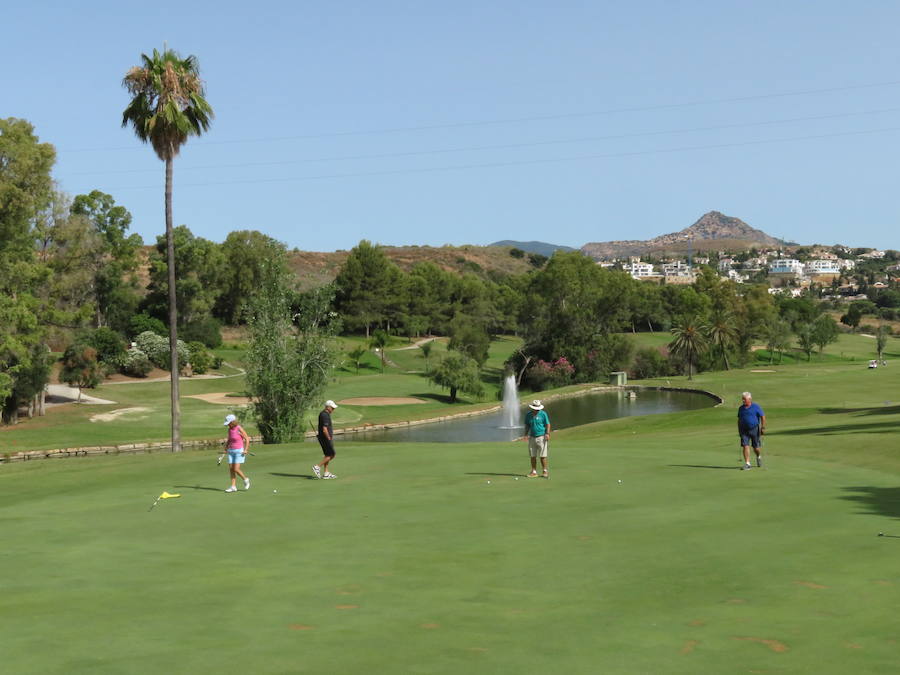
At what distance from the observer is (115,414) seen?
7269 centimetres

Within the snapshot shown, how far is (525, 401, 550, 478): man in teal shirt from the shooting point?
24.0m

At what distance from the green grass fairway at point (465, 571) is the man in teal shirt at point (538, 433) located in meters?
0.77

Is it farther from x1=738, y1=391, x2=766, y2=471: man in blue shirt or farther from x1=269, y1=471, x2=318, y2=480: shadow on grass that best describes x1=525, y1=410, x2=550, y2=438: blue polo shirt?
x1=269, y1=471, x2=318, y2=480: shadow on grass

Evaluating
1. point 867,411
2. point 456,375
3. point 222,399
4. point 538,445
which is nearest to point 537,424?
point 538,445

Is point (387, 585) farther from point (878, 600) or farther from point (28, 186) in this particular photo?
point (28, 186)

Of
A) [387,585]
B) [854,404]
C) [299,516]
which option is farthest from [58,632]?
[854,404]

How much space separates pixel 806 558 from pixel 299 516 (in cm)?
1003

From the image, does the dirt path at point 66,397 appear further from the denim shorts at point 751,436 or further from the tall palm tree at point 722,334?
the tall palm tree at point 722,334

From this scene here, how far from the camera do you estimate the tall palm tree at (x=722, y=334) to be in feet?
443

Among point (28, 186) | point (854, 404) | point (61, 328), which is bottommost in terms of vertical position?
point (854, 404)

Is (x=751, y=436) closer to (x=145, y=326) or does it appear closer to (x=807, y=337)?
(x=145, y=326)

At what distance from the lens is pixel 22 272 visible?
6031 cm

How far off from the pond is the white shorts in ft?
142

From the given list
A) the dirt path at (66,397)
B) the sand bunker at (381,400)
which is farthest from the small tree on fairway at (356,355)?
the dirt path at (66,397)
